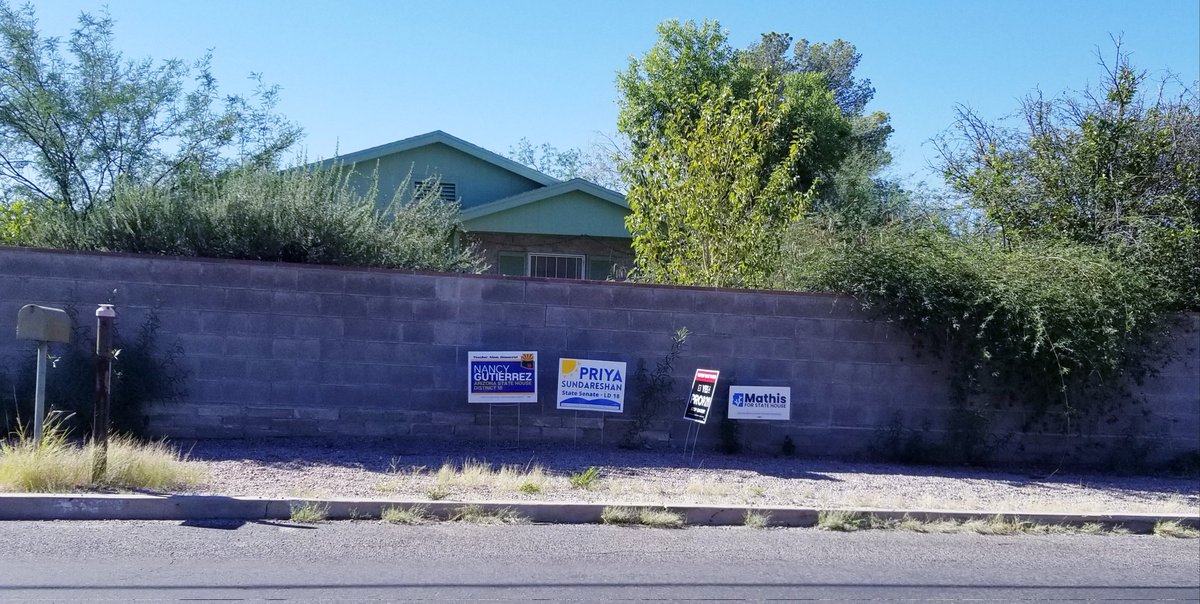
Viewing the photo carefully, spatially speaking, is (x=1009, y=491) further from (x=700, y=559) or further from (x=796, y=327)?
(x=700, y=559)

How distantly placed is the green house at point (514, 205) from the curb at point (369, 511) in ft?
35.5

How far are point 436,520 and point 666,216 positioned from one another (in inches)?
321

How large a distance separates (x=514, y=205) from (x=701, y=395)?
31.7ft

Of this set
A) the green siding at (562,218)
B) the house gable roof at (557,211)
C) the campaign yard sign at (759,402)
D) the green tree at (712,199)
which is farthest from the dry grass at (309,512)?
the green siding at (562,218)

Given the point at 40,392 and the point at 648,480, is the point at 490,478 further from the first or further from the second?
the point at 40,392

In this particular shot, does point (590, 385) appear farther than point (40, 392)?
Yes

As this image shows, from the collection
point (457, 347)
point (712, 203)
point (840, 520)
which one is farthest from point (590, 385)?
point (712, 203)

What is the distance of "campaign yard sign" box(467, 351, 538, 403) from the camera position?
1125 centimetres

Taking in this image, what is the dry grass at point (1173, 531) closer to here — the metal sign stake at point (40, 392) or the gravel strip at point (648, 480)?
the gravel strip at point (648, 480)

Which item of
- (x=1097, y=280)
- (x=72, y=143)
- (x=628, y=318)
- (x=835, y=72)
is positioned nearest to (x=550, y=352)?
(x=628, y=318)

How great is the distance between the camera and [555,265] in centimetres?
2142

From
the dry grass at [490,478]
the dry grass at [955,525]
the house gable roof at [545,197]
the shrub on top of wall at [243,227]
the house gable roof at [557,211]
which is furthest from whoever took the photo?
the house gable roof at [557,211]

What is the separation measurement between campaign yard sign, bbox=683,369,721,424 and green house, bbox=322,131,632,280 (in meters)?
8.04

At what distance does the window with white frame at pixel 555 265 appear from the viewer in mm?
21234
